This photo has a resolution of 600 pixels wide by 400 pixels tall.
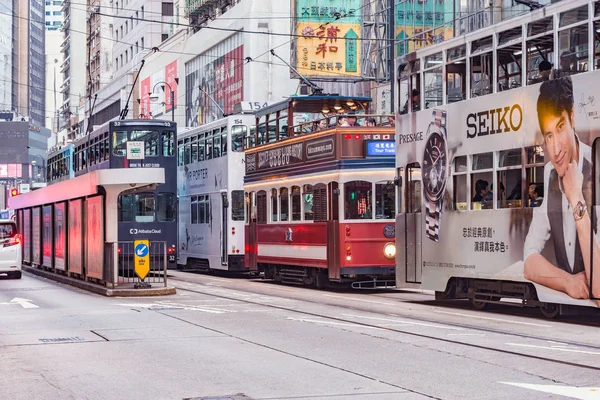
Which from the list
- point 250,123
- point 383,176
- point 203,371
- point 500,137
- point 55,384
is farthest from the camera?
point 250,123

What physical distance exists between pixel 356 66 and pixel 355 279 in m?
25.5

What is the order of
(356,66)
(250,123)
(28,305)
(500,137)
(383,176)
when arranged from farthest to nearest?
(356,66) < (250,123) < (383,176) < (28,305) < (500,137)

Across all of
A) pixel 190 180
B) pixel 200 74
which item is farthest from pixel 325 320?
pixel 200 74

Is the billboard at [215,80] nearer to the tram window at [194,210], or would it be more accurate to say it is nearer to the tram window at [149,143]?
the tram window at [194,210]

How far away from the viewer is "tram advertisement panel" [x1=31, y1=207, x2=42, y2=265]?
37938 mm

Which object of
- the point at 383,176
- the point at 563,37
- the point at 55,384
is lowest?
the point at 55,384

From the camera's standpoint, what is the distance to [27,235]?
139 feet

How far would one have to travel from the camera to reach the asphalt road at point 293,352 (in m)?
10.2

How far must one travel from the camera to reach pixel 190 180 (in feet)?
124

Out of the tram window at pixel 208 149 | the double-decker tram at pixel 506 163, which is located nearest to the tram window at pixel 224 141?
the tram window at pixel 208 149

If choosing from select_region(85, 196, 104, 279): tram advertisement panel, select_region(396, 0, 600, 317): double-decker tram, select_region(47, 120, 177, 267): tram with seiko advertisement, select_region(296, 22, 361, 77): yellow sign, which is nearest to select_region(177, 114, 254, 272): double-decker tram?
select_region(47, 120, 177, 267): tram with seiko advertisement

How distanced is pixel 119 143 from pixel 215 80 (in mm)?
31861

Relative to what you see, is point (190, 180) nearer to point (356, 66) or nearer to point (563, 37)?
point (356, 66)

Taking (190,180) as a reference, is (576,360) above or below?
below
